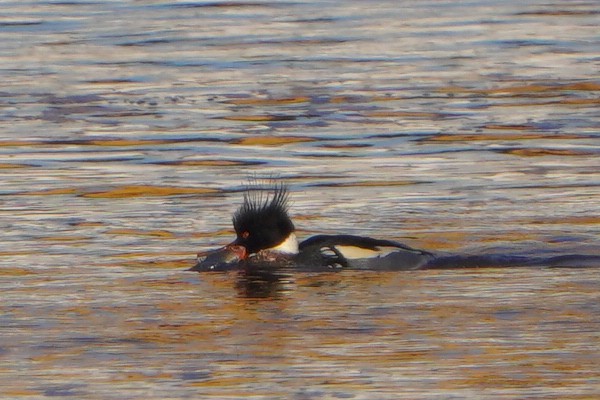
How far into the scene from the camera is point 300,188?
45.9ft

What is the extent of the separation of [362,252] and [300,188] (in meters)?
2.97

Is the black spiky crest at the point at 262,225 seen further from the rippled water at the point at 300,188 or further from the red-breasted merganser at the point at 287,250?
the rippled water at the point at 300,188

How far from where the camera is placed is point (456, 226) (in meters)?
12.5

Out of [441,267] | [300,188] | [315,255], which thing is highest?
[300,188]

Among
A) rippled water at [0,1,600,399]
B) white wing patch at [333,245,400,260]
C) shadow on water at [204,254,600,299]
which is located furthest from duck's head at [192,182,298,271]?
white wing patch at [333,245,400,260]

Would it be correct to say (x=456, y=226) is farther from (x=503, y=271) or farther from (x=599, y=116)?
(x=599, y=116)

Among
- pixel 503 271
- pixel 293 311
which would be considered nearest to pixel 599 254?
pixel 503 271

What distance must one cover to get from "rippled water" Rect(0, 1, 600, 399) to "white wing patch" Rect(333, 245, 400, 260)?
0.45 feet

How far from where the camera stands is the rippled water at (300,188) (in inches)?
339

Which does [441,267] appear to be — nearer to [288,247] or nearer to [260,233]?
[288,247]

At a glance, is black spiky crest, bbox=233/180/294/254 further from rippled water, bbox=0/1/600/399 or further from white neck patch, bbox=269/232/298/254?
rippled water, bbox=0/1/600/399

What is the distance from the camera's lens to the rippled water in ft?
28.2

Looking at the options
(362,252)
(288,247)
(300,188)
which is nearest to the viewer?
(362,252)

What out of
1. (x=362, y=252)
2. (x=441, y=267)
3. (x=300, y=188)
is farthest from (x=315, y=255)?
(x=300, y=188)
